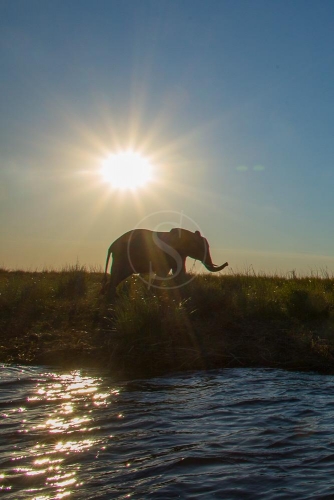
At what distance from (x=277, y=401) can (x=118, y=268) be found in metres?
7.27

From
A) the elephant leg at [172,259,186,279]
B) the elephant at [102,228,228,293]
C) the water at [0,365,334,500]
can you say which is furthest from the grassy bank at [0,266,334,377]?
the water at [0,365,334,500]

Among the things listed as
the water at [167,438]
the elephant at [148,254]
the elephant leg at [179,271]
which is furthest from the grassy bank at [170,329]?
the water at [167,438]

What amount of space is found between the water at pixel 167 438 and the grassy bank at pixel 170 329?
3.58 ft

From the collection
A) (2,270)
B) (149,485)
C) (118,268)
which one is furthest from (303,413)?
(2,270)

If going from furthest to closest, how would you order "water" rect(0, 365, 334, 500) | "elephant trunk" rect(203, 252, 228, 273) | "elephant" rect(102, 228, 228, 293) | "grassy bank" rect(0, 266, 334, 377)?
"elephant trunk" rect(203, 252, 228, 273)
"elephant" rect(102, 228, 228, 293)
"grassy bank" rect(0, 266, 334, 377)
"water" rect(0, 365, 334, 500)

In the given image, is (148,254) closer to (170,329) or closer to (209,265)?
(209,265)

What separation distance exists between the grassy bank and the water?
43.0 inches

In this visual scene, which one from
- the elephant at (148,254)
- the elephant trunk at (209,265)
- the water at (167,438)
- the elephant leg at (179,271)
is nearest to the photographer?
the water at (167,438)

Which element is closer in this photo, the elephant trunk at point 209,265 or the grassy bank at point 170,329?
the grassy bank at point 170,329

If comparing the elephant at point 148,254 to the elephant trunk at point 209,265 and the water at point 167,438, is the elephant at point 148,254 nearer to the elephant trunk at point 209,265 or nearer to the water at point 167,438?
the elephant trunk at point 209,265

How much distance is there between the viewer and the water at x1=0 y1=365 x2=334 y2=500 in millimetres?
3885

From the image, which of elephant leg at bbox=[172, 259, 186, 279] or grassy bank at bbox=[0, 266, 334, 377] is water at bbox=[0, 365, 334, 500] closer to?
grassy bank at bbox=[0, 266, 334, 377]

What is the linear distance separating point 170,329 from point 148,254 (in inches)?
162

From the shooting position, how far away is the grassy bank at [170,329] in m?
8.34
